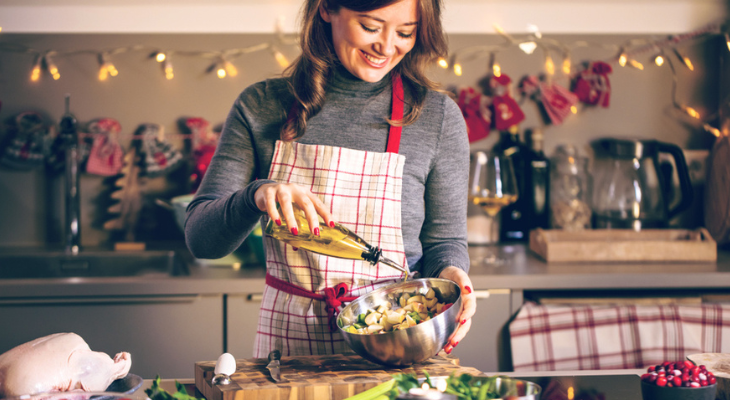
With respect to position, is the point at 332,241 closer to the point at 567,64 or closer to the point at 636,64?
the point at 567,64

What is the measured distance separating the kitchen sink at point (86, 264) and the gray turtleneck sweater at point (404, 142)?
1.03 m

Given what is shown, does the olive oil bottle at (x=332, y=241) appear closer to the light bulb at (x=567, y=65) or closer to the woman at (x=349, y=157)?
the woman at (x=349, y=157)

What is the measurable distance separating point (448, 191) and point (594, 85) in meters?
1.35

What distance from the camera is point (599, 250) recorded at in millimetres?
1837

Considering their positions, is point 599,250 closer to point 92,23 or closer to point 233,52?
point 233,52

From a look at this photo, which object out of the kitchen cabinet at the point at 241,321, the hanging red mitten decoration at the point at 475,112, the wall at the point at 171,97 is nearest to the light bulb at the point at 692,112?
the wall at the point at 171,97

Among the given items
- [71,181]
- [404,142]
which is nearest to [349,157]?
[404,142]

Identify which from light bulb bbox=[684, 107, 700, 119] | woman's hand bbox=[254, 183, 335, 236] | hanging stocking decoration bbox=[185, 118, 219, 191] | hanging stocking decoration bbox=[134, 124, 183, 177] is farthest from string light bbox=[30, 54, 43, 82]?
light bulb bbox=[684, 107, 700, 119]

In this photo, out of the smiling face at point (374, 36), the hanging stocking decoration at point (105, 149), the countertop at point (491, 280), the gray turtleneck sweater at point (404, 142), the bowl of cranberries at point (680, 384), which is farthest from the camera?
the hanging stocking decoration at point (105, 149)

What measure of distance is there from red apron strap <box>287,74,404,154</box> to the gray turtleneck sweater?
11 mm

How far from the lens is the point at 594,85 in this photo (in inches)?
87.9

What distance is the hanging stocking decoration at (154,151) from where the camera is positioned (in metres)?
2.14

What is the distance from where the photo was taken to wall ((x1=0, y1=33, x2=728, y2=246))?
2.14 metres

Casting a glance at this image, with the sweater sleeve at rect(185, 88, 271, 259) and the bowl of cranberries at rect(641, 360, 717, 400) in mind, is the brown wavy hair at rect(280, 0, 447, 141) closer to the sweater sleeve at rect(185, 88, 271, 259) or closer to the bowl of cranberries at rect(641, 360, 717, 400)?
the sweater sleeve at rect(185, 88, 271, 259)
